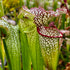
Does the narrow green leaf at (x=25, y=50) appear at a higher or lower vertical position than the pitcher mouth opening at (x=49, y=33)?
lower

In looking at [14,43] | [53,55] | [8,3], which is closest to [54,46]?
[53,55]

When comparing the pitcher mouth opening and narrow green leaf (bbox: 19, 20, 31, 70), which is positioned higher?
the pitcher mouth opening

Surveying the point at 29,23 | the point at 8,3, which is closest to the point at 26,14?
the point at 29,23

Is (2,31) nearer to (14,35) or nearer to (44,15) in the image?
(14,35)

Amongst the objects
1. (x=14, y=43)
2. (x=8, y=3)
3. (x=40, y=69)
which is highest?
(x=8, y=3)

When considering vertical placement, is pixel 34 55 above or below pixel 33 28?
A: below

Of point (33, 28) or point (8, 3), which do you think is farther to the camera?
point (8, 3)

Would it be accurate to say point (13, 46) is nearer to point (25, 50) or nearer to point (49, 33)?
point (25, 50)

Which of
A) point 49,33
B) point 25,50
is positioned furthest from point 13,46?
point 49,33

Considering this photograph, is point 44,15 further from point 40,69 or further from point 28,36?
point 40,69
